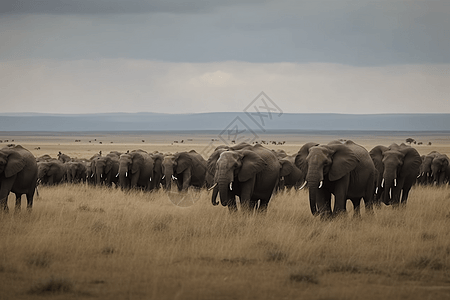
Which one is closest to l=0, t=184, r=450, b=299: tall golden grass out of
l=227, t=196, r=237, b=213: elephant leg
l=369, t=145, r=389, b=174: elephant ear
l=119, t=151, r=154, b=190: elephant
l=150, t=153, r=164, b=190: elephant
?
l=227, t=196, r=237, b=213: elephant leg

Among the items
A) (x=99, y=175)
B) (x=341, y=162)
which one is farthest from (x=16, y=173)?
(x=99, y=175)

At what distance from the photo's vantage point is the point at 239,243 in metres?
13.4

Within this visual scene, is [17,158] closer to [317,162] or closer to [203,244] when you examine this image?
[203,244]

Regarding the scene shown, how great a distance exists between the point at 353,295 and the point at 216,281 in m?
2.19

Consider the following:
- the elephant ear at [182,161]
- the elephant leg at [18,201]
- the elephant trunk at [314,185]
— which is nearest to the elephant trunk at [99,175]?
the elephant ear at [182,161]

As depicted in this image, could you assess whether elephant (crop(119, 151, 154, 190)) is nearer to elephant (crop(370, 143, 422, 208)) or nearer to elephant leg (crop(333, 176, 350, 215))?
elephant (crop(370, 143, 422, 208))

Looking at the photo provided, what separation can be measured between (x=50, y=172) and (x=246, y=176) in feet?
56.1

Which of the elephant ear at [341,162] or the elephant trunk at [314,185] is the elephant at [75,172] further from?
the elephant ear at [341,162]

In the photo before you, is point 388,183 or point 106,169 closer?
point 388,183

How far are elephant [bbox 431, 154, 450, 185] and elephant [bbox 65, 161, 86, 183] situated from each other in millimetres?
17693

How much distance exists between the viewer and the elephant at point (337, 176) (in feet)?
51.4

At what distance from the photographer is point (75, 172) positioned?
1323 inches

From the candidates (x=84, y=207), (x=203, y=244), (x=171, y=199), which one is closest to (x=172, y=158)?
(x=171, y=199)

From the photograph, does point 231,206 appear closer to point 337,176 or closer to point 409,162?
point 337,176
